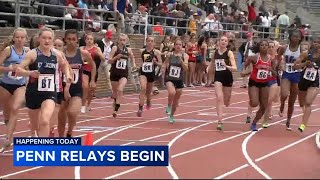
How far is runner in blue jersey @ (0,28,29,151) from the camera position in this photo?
11820 mm

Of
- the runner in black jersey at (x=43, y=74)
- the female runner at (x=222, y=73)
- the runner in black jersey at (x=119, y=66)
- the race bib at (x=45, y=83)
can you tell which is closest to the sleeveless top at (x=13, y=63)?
the runner in black jersey at (x=43, y=74)

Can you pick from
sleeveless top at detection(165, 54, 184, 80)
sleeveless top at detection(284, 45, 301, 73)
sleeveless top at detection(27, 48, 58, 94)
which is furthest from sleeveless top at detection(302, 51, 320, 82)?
sleeveless top at detection(27, 48, 58, 94)

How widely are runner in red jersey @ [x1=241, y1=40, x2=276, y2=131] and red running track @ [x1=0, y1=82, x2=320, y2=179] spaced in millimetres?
681

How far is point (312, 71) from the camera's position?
47.9 ft

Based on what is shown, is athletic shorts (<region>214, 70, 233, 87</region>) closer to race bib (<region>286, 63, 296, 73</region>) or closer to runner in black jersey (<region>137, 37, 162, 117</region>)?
race bib (<region>286, 63, 296, 73</region>)

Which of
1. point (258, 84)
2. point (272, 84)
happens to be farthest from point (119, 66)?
point (272, 84)

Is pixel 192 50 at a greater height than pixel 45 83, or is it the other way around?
pixel 45 83

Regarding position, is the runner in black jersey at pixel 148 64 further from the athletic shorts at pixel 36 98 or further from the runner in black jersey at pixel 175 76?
the athletic shorts at pixel 36 98

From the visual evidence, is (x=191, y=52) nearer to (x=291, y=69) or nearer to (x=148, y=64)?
(x=148, y=64)

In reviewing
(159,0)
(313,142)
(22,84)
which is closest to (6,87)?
(22,84)

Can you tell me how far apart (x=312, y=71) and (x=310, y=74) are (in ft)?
0.31

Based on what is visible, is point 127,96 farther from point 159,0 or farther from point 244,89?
point 159,0

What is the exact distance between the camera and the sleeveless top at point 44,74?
410 inches

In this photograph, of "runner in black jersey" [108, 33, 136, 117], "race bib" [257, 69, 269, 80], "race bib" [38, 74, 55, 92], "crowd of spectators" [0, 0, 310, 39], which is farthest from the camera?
"crowd of spectators" [0, 0, 310, 39]
